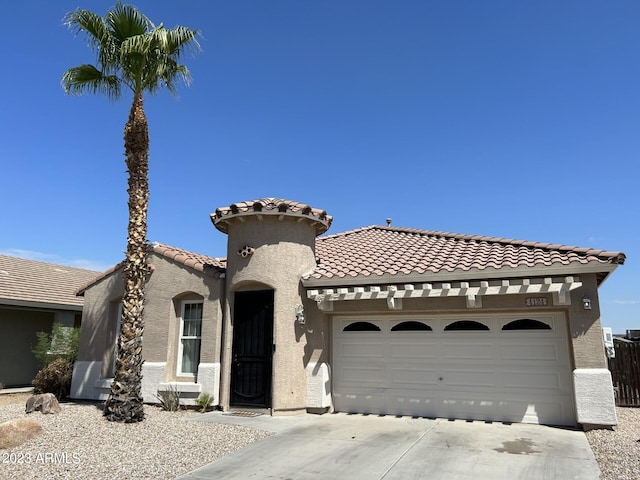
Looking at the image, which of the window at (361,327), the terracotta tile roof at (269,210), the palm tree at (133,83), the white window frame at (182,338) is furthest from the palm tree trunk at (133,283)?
the window at (361,327)

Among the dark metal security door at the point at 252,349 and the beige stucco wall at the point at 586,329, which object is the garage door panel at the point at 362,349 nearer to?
the dark metal security door at the point at 252,349

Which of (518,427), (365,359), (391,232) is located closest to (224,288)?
(365,359)

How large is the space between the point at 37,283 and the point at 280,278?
1450 centimetres

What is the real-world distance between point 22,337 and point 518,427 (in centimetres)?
1946

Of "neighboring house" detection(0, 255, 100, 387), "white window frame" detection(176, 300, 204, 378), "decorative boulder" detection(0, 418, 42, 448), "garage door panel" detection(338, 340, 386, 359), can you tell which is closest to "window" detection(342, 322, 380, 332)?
"garage door panel" detection(338, 340, 386, 359)

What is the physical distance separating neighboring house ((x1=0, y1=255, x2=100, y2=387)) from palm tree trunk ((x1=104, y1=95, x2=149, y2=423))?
34.4ft

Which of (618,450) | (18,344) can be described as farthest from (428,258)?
(18,344)

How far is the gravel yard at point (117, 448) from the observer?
6926mm

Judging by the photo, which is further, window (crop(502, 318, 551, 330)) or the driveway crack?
window (crop(502, 318, 551, 330))

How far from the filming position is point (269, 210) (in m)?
12.4

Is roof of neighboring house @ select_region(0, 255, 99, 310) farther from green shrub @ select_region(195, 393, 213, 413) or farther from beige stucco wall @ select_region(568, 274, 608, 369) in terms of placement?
Answer: beige stucco wall @ select_region(568, 274, 608, 369)

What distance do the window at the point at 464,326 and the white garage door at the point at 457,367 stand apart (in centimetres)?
2

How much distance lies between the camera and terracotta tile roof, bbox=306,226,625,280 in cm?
1061

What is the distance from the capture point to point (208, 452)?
8.06m
